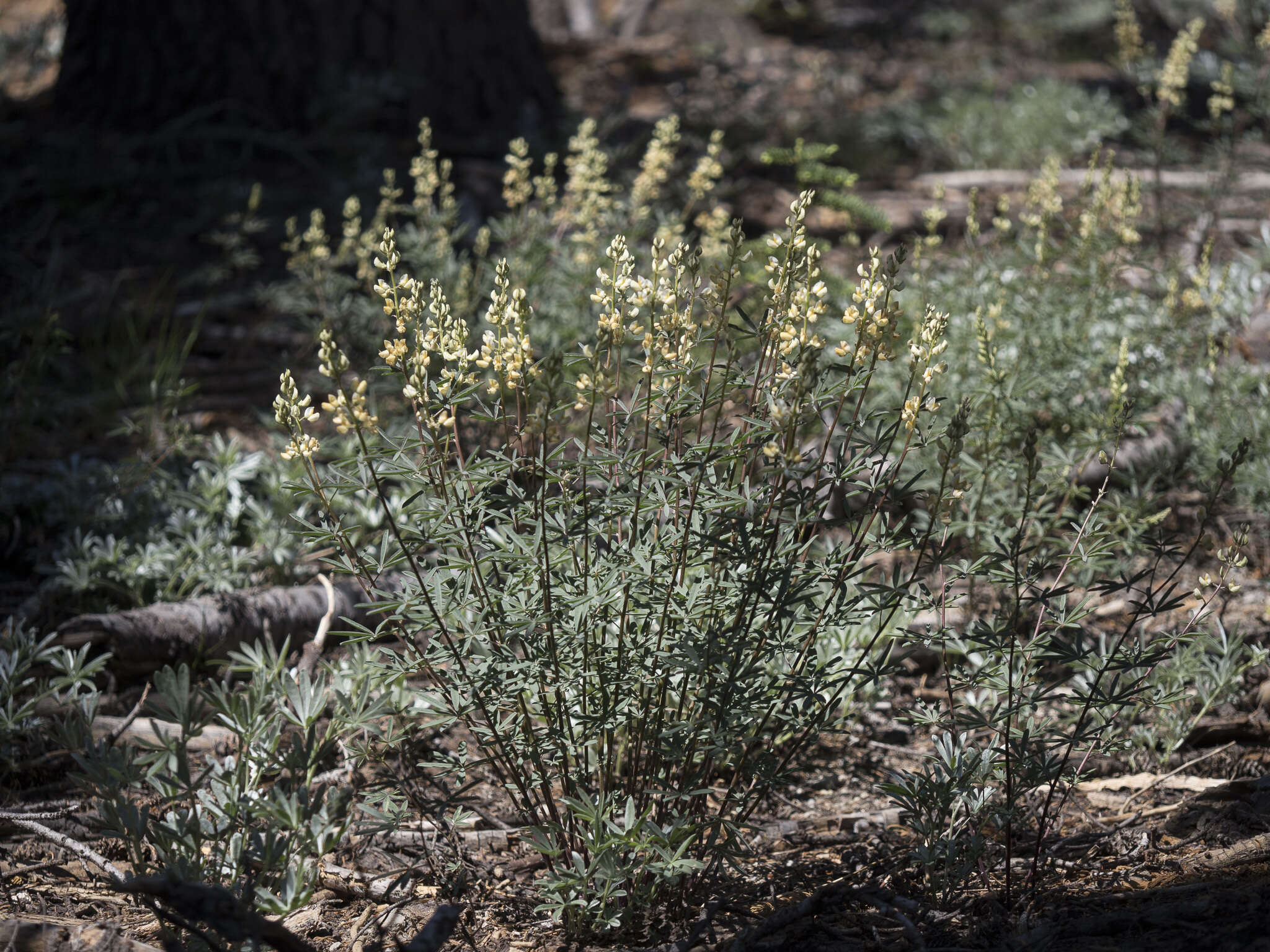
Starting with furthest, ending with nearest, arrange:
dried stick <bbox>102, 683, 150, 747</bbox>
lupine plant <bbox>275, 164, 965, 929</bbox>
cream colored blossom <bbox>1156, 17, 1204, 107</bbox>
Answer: cream colored blossom <bbox>1156, 17, 1204, 107</bbox>, dried stick <bbox>102, 683, 150, 747</bbox>, lupine plant <bbox>275, 164, 965, 929</bbox>

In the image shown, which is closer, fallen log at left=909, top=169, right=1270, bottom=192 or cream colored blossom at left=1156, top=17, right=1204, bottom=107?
cream colored blossom at left=1156, top=17, right=1204, bottom=107

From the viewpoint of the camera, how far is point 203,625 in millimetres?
3068

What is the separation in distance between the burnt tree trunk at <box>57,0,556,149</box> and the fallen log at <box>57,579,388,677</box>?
3.80 m

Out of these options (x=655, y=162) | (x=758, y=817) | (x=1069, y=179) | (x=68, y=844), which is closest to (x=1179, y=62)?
(x=1069, y=179)

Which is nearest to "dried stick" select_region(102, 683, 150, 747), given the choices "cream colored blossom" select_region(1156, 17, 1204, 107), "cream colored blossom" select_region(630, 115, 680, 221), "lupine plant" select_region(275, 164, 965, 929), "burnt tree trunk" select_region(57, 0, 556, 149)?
"lupine plant" select_region(275, 164, 965, 929)

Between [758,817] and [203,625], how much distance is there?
6.08 ft

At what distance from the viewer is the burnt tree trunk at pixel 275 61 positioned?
5992mm

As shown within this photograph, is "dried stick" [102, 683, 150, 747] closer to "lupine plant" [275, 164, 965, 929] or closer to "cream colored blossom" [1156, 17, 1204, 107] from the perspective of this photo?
"lupine plant" [275, 164, 965, 929]

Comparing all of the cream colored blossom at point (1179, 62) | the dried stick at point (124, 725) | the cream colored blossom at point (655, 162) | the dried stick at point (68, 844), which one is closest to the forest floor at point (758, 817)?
the dried stick at point (68, 844)

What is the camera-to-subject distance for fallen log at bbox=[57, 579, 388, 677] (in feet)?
9.59

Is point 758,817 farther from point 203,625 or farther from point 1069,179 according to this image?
point 1069,179

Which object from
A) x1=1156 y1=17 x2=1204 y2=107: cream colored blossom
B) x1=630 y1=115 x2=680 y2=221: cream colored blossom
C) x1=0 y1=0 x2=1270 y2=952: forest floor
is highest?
x1=1156 y1=17 x2=1204 y2=107: cream colored blossom

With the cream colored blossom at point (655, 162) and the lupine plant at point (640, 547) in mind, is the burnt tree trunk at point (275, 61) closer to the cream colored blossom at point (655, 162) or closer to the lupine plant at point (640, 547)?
the cream colored blossom at point (655, 162)

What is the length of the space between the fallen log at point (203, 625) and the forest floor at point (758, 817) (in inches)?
6.3
